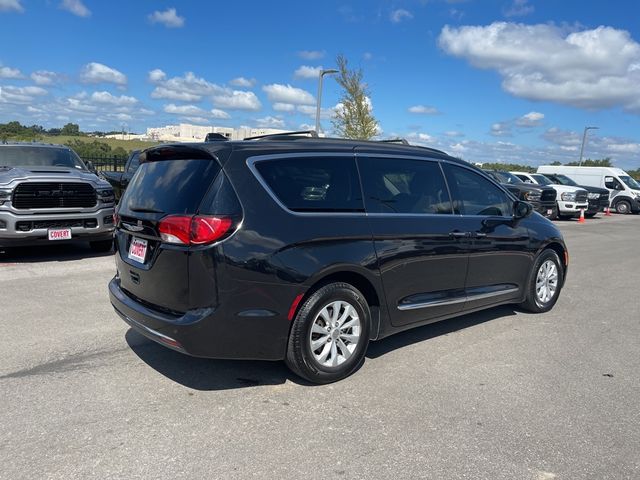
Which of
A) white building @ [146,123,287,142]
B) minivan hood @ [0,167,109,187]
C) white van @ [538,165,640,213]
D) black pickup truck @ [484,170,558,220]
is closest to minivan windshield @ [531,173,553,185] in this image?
black pickup truck @ [484,170,558,220]

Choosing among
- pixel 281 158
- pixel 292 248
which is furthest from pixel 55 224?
pixel 292 248

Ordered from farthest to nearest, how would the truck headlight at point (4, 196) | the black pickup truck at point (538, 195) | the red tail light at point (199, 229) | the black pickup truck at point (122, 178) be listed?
the black pickup truck at point (538, 195)
the black pickup truck at point (122, 178)
the truck headlight at point (4, 196)
the red tail light at point (199, 229)

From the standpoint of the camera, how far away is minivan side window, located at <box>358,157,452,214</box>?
4.20 metres

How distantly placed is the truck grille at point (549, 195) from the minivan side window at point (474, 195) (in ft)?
51.5

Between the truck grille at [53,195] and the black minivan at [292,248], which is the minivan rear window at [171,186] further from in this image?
the truck grille at [53,195]

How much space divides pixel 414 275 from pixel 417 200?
0.68 meters

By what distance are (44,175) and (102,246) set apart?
1.71 metres

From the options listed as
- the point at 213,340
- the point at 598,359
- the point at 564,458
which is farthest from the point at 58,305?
the point at 598,359

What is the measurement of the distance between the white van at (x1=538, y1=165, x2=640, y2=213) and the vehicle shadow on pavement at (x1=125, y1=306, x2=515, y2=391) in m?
27.1

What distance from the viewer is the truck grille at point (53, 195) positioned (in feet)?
24.9

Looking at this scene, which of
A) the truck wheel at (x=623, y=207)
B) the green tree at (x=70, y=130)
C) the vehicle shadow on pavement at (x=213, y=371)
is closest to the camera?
the vehicle shadow on pavement at (x=213, y=371)

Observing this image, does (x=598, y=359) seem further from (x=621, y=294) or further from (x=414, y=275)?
(x=621, y=294)

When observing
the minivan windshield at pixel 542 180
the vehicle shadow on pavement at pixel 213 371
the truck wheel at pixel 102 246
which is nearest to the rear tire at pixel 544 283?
the vehicle shadow on pavement at pixel 213 371

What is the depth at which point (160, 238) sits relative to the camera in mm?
3531
